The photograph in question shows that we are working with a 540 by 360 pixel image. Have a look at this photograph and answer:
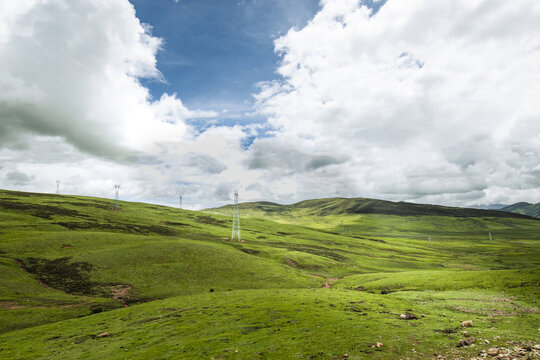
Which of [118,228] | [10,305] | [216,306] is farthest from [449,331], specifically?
[118,228]

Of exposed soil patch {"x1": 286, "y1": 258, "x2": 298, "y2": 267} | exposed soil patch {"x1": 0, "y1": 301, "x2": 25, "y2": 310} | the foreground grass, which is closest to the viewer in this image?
the foreground grass

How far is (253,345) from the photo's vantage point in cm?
2427

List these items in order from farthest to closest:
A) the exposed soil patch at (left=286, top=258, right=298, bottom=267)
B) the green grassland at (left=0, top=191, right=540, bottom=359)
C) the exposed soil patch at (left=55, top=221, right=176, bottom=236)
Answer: the exposed soil patch at (left=55, top=221, right=176, bottom=236) → the exposed soil patch at (left=286, top=258, right=298, bottom=267) → the green grassland at (left=0, top=191, right=540, bottom=359)

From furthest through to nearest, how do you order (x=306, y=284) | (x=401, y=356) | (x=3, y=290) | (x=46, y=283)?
(x=306, y=284)
(x=46, y=283)
(x=3, y=290)
(x=401, y=356)

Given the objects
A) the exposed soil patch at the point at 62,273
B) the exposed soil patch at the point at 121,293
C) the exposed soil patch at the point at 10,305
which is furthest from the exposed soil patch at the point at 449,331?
the exposed soil patch at the point at 62,273

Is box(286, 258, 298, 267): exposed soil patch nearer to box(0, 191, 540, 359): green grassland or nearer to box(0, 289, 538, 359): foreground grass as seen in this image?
box(0, 191, 540, 359): green grassland

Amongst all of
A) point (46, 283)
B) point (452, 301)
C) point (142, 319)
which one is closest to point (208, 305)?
point (142, 319)

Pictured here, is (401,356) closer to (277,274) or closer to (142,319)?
(142,319)

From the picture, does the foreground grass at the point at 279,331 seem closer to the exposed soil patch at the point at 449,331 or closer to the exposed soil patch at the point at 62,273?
the exposed soil patch at the point at 449,331

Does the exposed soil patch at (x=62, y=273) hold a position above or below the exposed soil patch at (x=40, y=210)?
below

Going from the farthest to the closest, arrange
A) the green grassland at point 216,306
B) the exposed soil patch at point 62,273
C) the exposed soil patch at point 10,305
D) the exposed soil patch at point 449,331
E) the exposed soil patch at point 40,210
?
1. the exposed soil patch at point 40,210
2. the exposed soil patch at point 62,273
3. the exposed soil patch at point 10,305
4. the exposed soil patch at point 449,331
5. the green grassland at point 216,306

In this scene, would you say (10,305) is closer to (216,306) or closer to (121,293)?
(121,293)

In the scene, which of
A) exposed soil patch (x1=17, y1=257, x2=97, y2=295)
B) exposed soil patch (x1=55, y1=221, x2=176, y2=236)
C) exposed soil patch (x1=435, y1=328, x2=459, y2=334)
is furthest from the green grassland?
exposed soil patch (x1=55, y1=221, x2=176, y2=236)

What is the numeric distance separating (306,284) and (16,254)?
275 feet
